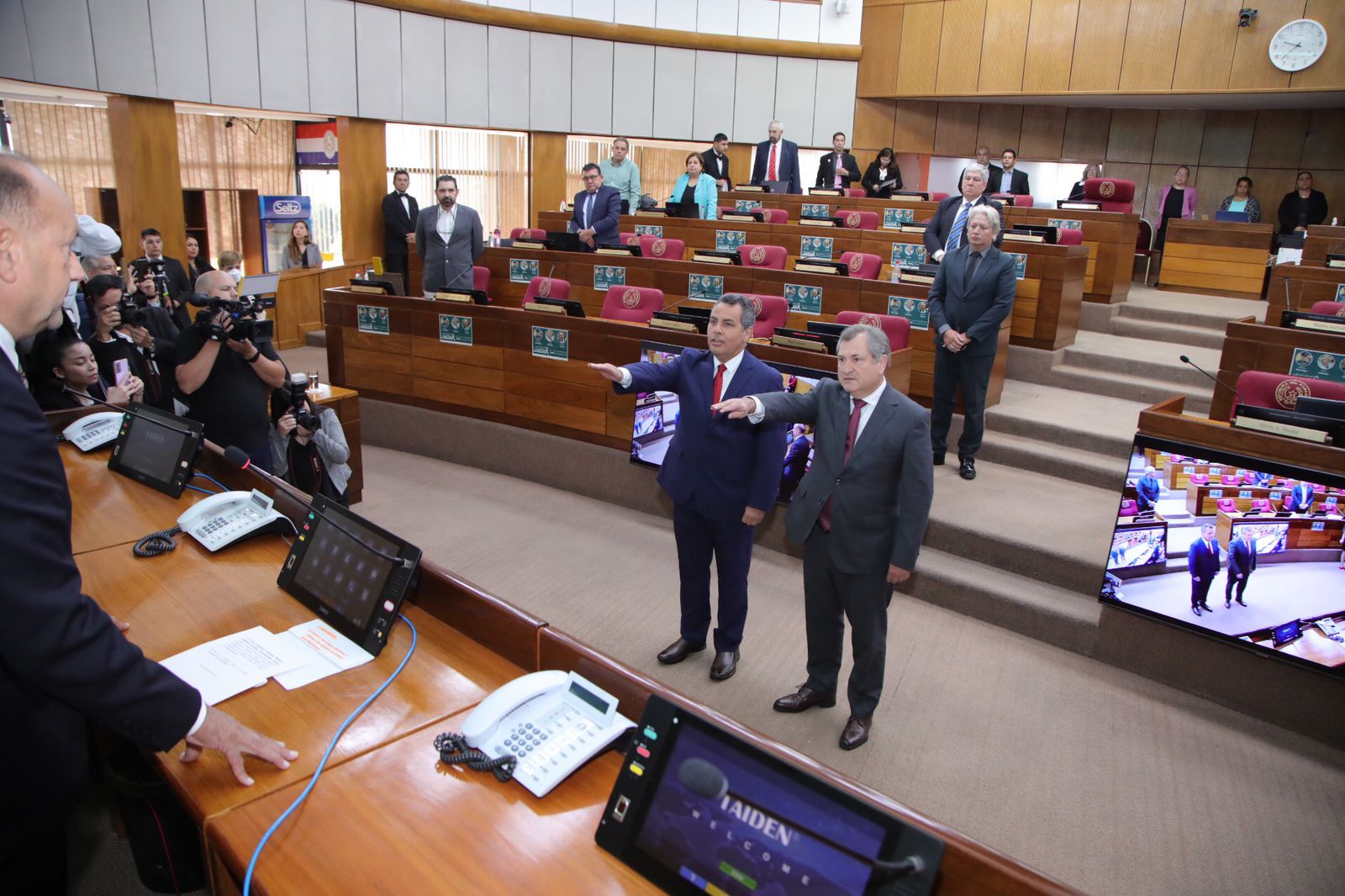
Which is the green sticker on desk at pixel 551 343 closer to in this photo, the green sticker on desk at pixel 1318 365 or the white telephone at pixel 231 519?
the white telephone at pixel 231 519

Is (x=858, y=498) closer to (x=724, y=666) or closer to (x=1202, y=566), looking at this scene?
(x=724, y=666)

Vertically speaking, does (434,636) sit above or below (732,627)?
above

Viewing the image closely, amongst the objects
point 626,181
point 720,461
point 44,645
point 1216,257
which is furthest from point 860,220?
point 44,645

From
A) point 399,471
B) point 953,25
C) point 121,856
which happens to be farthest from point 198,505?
point 953,25

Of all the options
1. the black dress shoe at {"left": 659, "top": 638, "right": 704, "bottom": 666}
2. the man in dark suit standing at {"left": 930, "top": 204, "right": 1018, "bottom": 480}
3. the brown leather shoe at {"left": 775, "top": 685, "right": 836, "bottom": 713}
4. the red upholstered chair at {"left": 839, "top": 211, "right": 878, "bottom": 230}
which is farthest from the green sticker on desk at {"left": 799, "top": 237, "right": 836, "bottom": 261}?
the brown leather shoe at {"left": 775, "top": 685, "right": 836, "bottom": 713}

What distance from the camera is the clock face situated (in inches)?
353

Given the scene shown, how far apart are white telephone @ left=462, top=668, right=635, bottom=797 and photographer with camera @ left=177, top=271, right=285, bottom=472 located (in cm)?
229

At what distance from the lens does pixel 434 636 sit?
75.7 inches

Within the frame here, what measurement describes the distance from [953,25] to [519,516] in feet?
32.1

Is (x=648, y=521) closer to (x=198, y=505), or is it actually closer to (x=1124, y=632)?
(x=1124, y=632)

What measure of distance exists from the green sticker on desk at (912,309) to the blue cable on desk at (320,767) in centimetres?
408

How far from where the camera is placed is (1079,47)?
10445 millimetres

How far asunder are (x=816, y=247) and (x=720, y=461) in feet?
15.2

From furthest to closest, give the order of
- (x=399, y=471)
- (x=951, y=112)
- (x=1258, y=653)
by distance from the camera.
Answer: (x=951, y=112)
(x=399, y=471)
(x=1258, y=653)
